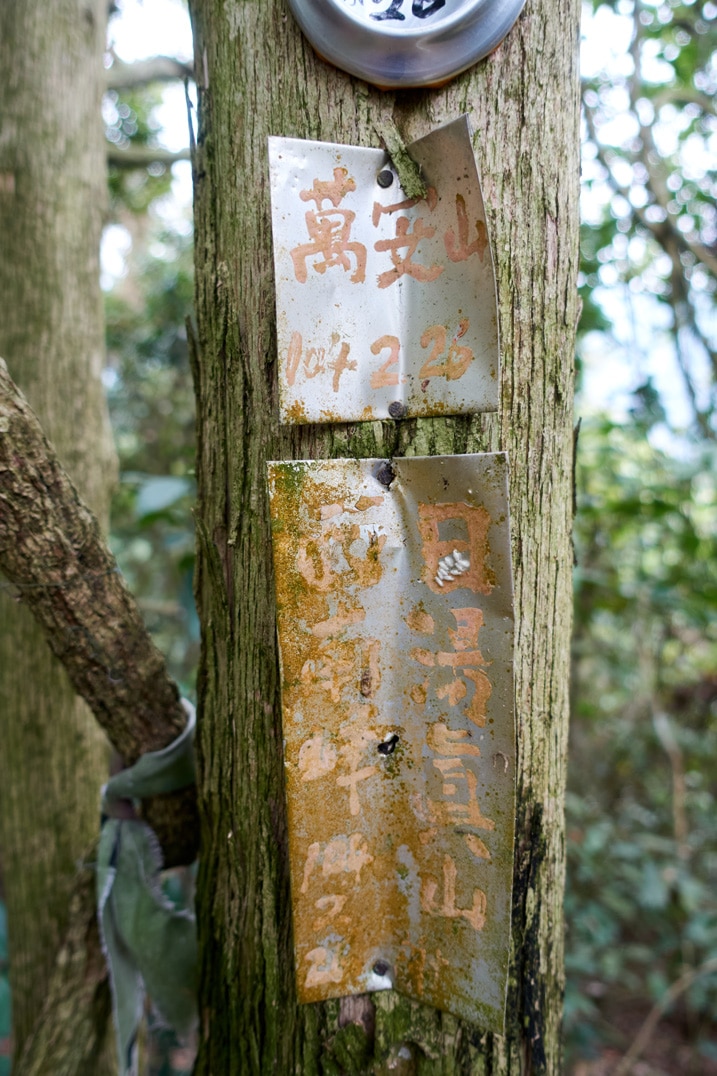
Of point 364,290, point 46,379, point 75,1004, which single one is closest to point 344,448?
point 364,290

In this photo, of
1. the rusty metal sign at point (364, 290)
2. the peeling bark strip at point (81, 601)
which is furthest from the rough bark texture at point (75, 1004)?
the rusty metal sign at point (364, 290)

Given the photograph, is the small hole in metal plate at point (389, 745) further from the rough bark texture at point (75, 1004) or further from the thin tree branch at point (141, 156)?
the thin tree branch at point (141, 156)

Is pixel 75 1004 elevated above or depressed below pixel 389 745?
below

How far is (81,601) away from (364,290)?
0.51 meters

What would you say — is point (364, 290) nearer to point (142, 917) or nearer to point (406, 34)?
point (406, 34)

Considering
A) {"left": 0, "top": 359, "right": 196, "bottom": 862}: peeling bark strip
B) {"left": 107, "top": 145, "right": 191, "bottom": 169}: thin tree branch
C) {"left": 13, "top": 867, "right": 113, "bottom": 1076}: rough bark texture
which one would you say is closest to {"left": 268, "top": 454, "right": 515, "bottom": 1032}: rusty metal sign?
{"left": 0, "top": 359, "right": 196, "bottom": 862}: peeling bark strip

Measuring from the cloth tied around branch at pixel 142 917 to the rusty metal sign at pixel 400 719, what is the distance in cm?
33

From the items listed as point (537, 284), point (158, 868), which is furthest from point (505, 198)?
point (158, 868)

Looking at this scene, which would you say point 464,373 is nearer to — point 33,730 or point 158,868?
point 158,868

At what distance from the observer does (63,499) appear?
82 centimetres

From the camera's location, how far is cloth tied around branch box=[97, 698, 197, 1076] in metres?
0.94

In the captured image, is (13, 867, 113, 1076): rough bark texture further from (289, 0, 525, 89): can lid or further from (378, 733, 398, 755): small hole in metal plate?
(289, 0, 525, 89): can lid

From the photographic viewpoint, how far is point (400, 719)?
703 millimetres

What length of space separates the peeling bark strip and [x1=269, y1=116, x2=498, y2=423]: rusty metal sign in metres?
0.32
